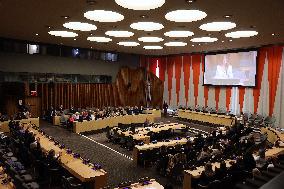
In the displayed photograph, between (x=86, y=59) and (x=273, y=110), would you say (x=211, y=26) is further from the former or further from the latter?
(x=86, y=59)

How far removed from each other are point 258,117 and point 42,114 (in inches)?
605

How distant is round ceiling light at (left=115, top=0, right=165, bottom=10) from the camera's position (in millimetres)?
7156

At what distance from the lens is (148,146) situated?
37.6 feet

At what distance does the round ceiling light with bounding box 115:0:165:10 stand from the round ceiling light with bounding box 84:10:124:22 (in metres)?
1.28

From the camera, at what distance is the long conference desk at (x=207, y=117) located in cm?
1850

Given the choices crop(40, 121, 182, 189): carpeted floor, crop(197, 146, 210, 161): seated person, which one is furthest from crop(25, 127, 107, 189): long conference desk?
crop(197, 146, 210, 161): seated person

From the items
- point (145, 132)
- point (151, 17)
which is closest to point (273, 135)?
point (145, 132)

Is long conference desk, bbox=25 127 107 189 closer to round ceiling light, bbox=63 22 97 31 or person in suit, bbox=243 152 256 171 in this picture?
person in suit, bbox=243 152 256 171

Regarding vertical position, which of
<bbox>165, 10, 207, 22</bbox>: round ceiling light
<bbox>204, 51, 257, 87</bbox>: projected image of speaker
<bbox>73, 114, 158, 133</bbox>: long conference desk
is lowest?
<bbox>73, 114, 158, 133</bbox>: long conference desk

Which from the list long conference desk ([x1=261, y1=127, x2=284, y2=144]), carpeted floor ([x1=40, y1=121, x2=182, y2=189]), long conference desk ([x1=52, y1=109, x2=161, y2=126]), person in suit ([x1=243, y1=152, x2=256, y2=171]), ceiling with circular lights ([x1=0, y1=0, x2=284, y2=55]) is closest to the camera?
ceiling with circular lights ([x1=0, y1=0, x2=284, y2=55])

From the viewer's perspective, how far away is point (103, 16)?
9.13m

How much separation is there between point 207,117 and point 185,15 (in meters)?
12.4

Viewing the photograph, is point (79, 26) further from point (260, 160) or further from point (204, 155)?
point (260, 160)

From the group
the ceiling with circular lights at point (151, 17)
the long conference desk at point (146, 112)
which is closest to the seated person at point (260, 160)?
the ceiling with circular lights at point (151, 17)
